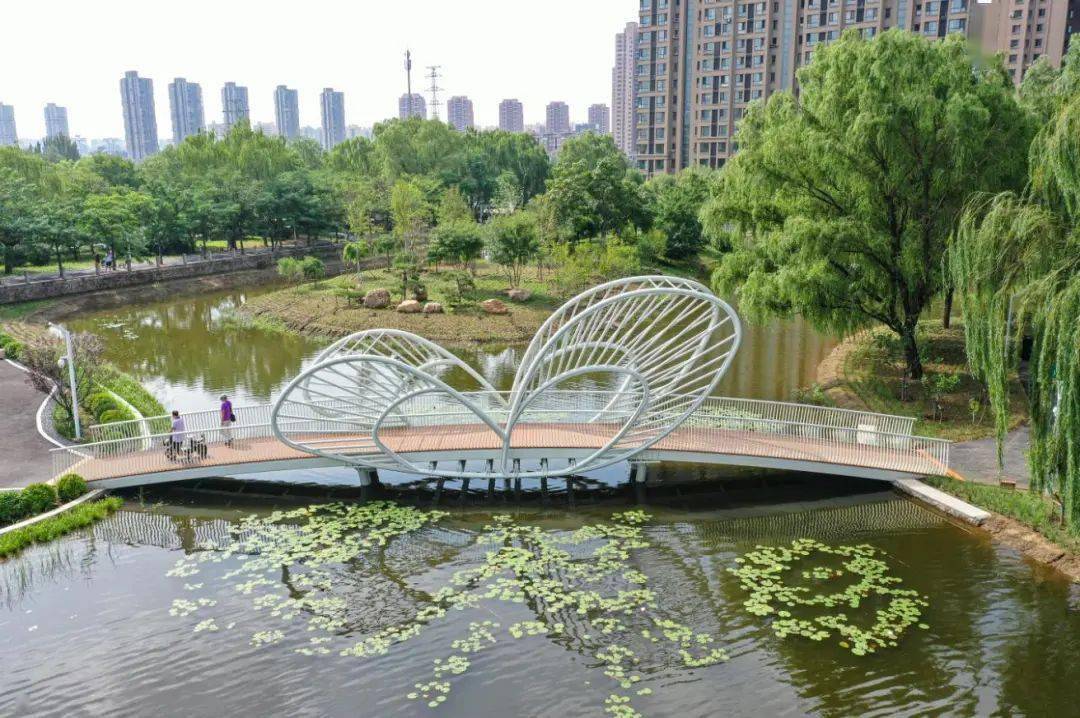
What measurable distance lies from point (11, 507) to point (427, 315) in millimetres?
23847

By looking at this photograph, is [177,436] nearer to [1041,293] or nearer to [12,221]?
[1041,293]

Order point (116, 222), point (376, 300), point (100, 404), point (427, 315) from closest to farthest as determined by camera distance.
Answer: point (100, 404) < point (427, 315) < point (376, 300) < point (116, 222)

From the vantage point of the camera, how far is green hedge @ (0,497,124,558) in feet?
52.6

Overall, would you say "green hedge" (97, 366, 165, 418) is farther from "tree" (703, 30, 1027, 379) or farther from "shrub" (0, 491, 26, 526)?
"tree" (703, 30, 1027, 379)

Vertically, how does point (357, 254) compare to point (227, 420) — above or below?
above

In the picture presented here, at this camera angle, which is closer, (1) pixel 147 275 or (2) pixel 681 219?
(1) pixel 147 275

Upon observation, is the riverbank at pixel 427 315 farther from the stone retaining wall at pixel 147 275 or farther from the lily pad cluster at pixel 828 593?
the lily pad cluster at pixel 828 593

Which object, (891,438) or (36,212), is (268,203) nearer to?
(36,212)

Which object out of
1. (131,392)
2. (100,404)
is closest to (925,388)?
(100,404)

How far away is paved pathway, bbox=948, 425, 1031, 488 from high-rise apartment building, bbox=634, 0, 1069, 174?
65.5 meters

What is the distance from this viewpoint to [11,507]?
55.3 ft

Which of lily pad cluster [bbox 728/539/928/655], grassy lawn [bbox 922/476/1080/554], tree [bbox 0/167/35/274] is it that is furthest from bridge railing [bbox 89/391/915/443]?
tree [bbox 0/167/35/274]

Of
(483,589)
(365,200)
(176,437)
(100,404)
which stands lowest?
(483,589)

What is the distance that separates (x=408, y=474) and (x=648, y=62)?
279ft
